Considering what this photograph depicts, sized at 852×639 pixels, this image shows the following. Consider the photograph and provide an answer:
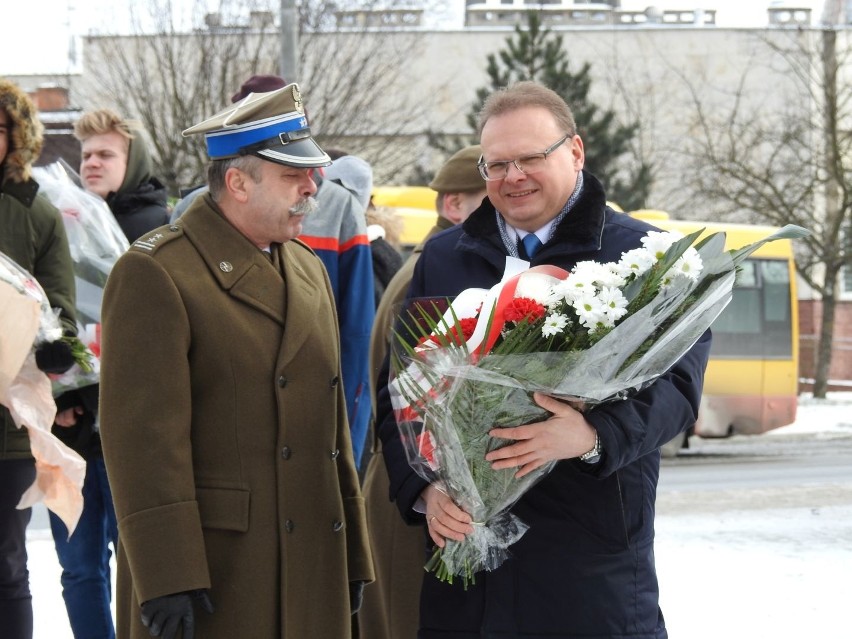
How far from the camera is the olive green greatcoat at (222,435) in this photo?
321 centimetres

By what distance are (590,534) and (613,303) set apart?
24.3 inches

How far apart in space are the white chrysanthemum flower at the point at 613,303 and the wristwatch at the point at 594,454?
0.30 meters

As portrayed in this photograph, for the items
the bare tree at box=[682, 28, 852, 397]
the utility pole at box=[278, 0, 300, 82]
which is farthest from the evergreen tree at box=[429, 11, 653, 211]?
the utility pole at box=[278, 0, 300, 82]

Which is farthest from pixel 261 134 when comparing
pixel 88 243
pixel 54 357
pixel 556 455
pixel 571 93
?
pixel 571 93

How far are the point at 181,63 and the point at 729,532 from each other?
58.4ft

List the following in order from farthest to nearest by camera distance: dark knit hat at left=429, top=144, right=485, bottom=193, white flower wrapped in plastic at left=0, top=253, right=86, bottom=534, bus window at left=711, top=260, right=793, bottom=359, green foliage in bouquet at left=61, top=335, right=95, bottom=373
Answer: bus window at left=711, top=260, right=793, bottom=359, dark knit hat at left=429, top=144, right=485, bottom=193, green foliage in bouquet at left=61, top=335, right=95, bottom=373, white flower wrapped in plastic at left=0, top=253, right=86, bottom=534

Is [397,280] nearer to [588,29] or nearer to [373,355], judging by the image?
[373,355]

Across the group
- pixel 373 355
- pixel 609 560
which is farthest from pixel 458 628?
pixel 373 355

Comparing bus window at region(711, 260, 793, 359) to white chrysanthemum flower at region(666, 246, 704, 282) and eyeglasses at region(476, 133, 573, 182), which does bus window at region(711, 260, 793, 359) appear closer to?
eyeglasses at region(476, 133, 573, 182)

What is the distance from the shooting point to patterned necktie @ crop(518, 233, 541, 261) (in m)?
3.40

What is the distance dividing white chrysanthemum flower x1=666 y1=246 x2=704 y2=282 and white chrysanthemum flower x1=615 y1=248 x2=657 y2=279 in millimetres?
53

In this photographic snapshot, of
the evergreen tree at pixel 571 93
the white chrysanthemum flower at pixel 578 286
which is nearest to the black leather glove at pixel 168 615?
the white chrysanthemum flower at pixel 578 286

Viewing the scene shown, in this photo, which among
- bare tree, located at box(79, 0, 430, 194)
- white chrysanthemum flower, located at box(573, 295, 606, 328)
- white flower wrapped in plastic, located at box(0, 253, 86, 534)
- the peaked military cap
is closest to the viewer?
white chrysanthemum flower, located at box(573, 295, 606, 328)

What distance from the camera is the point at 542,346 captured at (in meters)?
2.87
